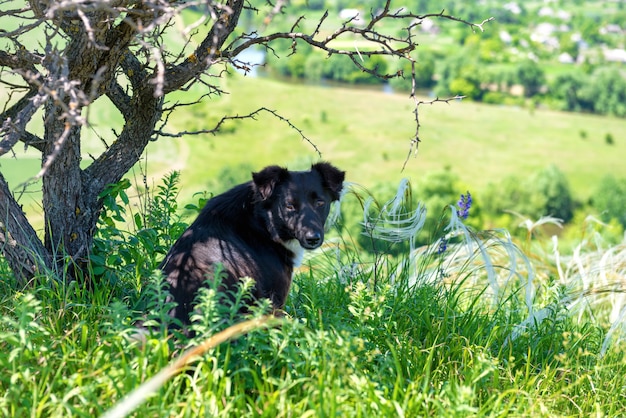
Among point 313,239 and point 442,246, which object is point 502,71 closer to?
point 442,246

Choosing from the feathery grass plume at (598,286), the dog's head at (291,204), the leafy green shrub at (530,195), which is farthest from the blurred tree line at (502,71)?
the dog's head at (291,204)

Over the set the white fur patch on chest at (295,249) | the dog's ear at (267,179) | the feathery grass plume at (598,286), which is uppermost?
the dog's ear at (267,179)

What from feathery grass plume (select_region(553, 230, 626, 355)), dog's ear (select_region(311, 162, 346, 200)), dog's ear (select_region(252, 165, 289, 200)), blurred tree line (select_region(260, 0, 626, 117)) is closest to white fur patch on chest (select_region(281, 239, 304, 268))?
dog's ear (select_region(252, 165, 289, 200))

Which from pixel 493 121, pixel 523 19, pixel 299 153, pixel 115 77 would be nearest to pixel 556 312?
pixel 115 77

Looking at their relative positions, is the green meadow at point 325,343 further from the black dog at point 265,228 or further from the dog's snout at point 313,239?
the dog's snout at point 313,239

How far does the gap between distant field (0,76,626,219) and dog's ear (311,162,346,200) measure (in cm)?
7849

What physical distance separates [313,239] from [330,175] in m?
0.55

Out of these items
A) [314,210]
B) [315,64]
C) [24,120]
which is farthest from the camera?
[315,64]

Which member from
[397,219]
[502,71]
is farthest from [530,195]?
[397,219]

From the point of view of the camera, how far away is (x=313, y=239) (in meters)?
3.99

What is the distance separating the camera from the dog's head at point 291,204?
13.3 feet

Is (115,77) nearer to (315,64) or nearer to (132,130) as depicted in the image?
(132,130)

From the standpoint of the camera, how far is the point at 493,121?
98562 mm

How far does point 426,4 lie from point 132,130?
347 ft
